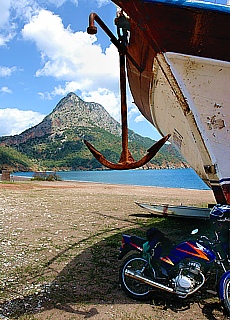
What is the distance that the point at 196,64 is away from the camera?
4863 millimetres

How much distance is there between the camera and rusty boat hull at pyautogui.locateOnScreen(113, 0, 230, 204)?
450 centimetres

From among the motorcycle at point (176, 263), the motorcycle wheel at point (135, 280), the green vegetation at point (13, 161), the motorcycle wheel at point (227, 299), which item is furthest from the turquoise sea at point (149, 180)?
the motorcycle wheel at point (227, 299)

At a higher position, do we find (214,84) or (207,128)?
(214,84)

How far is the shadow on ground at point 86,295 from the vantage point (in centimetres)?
418

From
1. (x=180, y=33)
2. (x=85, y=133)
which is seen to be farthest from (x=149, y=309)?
(x=85, y=133)

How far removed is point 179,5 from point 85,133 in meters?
167

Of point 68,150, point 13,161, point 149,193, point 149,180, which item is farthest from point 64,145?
point 149,193

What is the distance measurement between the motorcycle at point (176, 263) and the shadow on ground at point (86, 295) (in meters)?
0.25

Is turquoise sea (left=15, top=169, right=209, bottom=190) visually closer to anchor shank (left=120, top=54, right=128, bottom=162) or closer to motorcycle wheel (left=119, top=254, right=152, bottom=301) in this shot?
anchor shank (left=120, top=54, right=128, bottom=162)

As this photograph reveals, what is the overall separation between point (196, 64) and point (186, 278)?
2.93 meters

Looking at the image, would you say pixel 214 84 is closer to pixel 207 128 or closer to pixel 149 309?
pixel 207 128

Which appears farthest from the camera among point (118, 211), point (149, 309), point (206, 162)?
→ point (118, 211)

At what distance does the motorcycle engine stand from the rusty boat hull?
4.87 feet

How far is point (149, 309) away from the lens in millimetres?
4184
